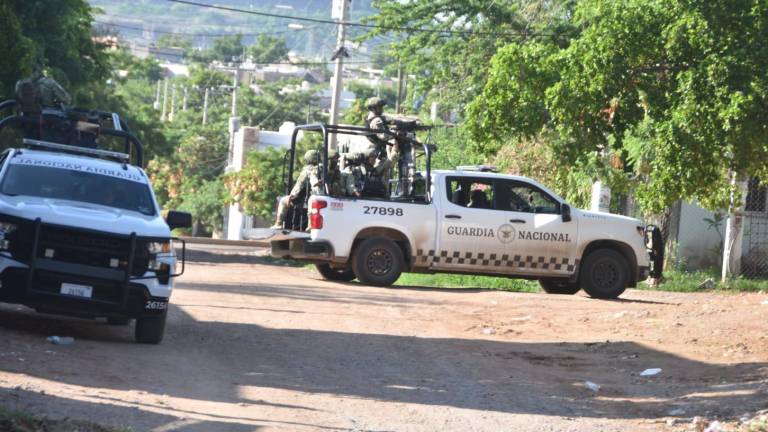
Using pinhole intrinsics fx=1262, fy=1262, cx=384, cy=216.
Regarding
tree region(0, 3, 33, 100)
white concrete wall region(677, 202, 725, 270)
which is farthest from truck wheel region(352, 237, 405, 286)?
white concrete wall region(677, 202, 725, 270)

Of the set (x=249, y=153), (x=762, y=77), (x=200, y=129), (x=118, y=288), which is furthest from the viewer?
(x=200, y=129)

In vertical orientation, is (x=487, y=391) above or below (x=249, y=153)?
below

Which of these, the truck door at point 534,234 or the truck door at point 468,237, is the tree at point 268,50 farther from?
the truck door at point 468,237

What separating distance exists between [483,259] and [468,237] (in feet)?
1.43

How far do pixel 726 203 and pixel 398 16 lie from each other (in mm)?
16669

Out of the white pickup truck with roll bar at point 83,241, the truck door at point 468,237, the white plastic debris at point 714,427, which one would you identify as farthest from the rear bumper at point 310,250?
the white plastic debris at point 714,427

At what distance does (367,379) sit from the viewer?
1102 cm

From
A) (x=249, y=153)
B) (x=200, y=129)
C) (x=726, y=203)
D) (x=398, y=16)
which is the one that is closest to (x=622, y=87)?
(x=726, y=203)

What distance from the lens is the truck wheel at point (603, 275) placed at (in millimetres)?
20406

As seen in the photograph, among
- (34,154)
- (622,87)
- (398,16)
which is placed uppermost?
(398,16)

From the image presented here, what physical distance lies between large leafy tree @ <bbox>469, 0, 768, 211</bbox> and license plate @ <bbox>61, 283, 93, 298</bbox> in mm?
6612

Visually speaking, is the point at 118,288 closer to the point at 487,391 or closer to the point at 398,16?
the point at 487,391

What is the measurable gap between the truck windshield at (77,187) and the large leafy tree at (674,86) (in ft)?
17.8

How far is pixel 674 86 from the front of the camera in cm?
1591
